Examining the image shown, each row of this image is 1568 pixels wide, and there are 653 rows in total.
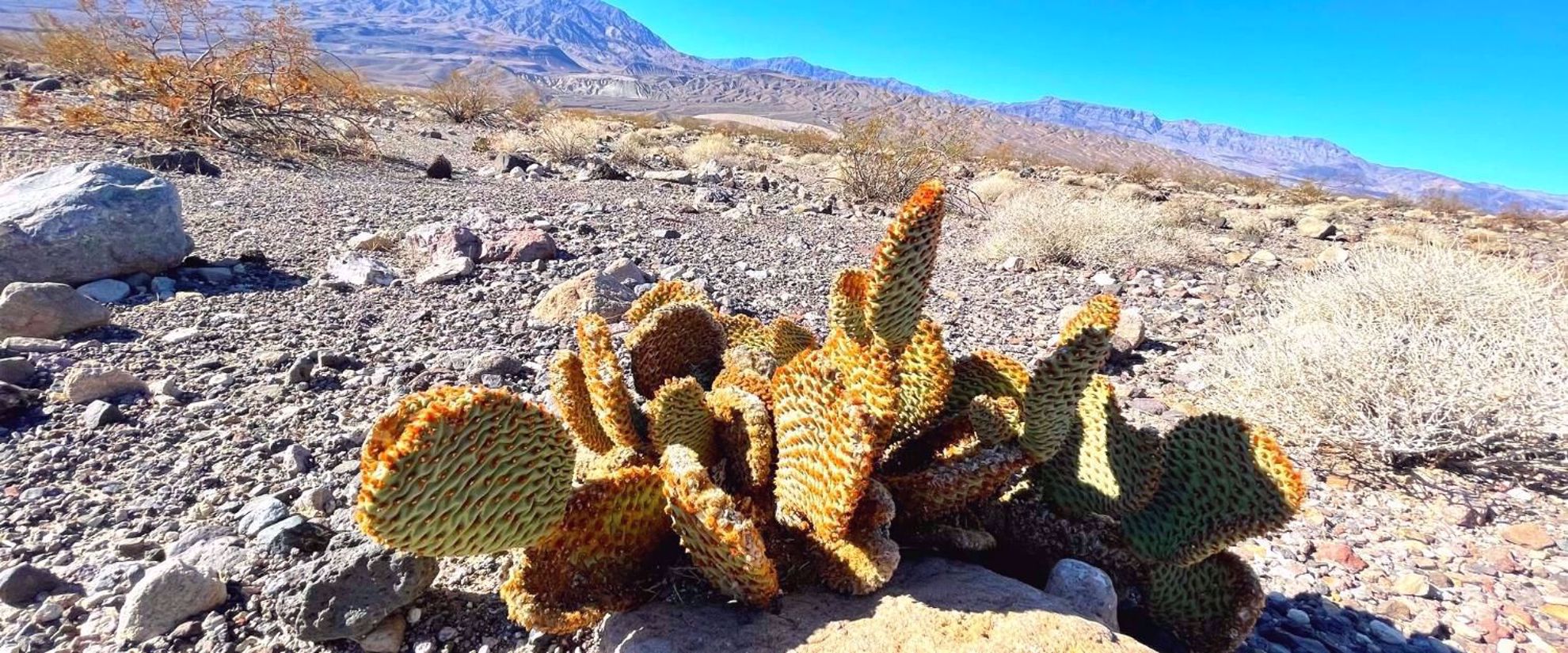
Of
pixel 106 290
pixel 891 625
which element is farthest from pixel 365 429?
pixel 106 290

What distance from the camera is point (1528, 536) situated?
2615 mm

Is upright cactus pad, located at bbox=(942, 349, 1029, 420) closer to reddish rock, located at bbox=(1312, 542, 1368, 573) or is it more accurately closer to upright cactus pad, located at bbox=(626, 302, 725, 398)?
upright cactus pad, located at bbox=(626, 302, 725, 398)

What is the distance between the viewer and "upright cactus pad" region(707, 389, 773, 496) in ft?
5.74

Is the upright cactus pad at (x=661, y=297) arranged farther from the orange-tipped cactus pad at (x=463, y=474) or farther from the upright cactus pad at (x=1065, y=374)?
the upright cactus pad at (x=1065, y=374)

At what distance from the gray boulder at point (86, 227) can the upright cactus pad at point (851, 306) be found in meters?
4.81

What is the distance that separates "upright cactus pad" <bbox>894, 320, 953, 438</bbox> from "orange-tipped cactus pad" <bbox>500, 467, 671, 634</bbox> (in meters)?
0.73

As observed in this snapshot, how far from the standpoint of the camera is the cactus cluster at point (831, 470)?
129 centimetres

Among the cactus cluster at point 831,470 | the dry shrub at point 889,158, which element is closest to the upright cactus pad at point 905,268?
the cactus cluster at point 831,470

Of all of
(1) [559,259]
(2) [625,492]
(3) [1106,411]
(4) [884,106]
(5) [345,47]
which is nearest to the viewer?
(2) [625,492]

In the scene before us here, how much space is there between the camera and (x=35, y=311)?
11.0 ft

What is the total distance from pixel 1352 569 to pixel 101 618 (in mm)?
3739

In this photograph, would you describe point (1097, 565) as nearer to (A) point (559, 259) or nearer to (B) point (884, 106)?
(A) point (559, 259)

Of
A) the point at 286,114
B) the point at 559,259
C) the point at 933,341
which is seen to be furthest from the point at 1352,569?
the point at 286,114

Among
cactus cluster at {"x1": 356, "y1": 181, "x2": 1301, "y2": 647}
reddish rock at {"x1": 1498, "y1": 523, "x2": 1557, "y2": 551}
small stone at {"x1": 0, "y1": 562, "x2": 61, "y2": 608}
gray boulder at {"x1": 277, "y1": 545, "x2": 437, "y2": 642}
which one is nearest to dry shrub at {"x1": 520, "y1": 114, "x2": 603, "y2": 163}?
small stone at {"x1": 0, "y1": 562, "x2": 61, "y2": 608}
